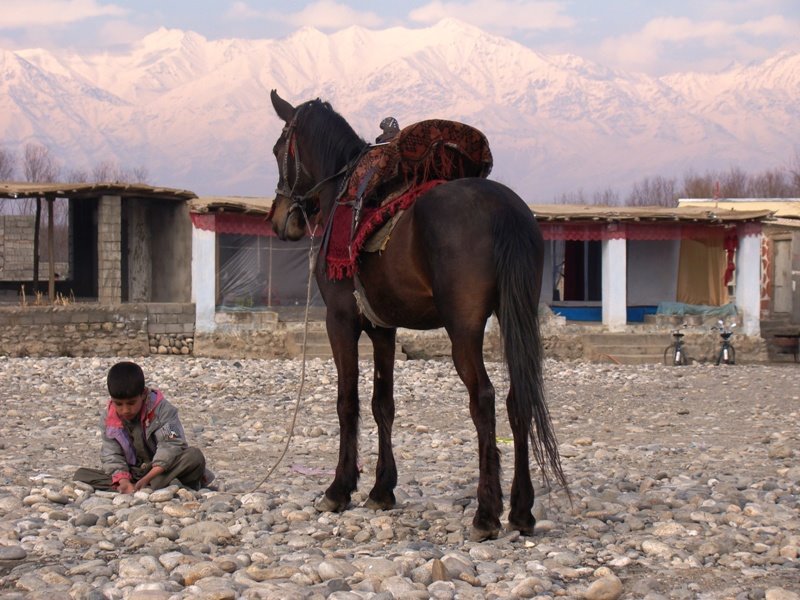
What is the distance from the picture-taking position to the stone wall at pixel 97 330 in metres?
20.3

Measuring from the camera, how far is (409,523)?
18.3 ft

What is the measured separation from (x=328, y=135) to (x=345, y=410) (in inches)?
65.1

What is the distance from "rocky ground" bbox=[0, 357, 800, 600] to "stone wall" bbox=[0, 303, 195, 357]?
9.77 metres

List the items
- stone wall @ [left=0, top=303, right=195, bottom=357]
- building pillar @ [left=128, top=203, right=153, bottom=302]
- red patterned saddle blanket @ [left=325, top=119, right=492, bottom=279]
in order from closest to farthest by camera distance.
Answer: red patterned saddle blanket @ [left=325, top=119, right=492, bottom=279], stone wall @ [left=0, top=303, right=195, bottom=357], building pillar @ [left=128, top=203, right=153, bottom=302]

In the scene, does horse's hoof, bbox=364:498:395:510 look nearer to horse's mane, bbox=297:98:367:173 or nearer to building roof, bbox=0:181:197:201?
horse's mane, bbox=297:98:367:173

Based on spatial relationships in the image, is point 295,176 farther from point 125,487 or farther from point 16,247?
point 16,247

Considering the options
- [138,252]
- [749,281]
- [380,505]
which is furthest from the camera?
[138,252]

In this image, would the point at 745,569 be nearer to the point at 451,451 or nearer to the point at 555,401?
the point at 451,451

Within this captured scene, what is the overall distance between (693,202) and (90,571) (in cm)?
3267

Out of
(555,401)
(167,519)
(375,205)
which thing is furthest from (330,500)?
(555,401)

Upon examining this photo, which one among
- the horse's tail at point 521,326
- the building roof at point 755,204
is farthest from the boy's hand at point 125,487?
the building roof at point 755,204

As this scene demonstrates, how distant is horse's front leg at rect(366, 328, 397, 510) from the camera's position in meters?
6.05

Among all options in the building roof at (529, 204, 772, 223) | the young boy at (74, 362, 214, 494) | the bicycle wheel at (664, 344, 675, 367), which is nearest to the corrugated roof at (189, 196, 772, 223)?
the building roof at (529, 204, 772, 223)

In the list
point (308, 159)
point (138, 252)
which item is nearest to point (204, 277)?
point (138, 252)
